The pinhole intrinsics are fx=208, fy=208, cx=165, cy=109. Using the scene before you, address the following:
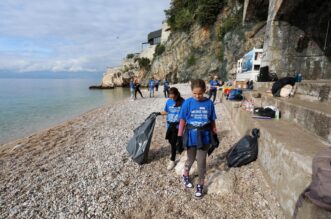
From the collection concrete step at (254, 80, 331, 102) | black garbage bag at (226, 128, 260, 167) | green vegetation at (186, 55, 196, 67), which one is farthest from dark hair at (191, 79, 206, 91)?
green vegetation at (186, 55, 196, 67)

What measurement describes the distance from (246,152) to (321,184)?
2364mm

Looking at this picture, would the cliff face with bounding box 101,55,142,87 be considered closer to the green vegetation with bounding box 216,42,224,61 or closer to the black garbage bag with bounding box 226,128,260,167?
the green vegetation with bounding box 216,42,224,61

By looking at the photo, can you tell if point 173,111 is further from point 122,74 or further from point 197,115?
point 122,74

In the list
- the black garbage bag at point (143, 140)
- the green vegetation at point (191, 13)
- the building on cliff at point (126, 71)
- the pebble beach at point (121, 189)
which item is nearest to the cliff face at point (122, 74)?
the building on cliff at point (126, 71)

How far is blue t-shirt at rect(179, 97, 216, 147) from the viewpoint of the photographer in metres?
3.00

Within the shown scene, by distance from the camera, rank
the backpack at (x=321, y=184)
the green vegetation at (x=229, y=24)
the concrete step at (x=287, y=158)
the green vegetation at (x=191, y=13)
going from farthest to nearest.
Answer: the green vegetation at (x=191, y=13), the green vegetation at (x=229, y=24), the concrete step at (x=287, y=158), the backpack at (x=321, y=184)

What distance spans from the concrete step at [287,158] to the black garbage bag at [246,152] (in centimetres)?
14

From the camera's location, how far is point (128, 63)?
63219mm

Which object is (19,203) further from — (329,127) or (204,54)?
(204,54)

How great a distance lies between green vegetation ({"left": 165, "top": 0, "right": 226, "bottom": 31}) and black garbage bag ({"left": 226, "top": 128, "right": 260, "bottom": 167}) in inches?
1197

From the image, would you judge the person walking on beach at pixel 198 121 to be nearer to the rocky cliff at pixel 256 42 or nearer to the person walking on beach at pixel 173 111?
the person walking on beach at pixel 173 111

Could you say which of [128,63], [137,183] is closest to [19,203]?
[137,183]

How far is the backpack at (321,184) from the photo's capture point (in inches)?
65.3

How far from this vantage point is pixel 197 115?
301cm
